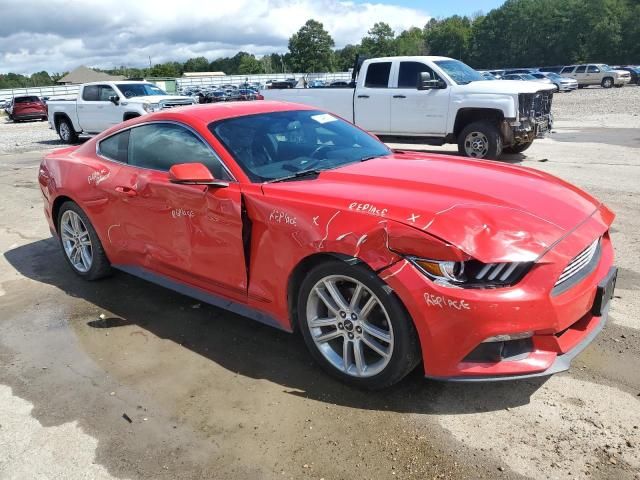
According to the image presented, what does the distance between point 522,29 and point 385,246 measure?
350 feet

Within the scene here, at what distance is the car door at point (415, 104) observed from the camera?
1056cm

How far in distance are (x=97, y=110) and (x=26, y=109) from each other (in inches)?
713

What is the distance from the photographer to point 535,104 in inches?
401

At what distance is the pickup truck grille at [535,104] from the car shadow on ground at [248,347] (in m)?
7.87

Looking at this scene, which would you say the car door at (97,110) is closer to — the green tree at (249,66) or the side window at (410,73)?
the side window at (410,73)

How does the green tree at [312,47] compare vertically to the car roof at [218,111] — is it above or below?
above

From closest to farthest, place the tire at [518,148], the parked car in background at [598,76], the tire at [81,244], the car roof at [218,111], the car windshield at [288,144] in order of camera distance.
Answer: the car windshield at [288,144] < the car roof at [218,111] < the tire at [81,244] < the tire at [518,148] < the parked car in background at [598,76]

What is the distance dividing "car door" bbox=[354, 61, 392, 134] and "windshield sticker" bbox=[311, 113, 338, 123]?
7.19 metres

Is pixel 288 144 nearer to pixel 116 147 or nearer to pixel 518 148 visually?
pixel 116 147

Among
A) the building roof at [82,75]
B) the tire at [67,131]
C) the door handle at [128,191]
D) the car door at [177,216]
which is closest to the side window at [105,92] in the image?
the tire at [67,131]

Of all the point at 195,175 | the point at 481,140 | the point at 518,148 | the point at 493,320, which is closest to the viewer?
the point at 493,320

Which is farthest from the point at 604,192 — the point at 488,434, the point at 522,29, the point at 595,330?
the point at 522,29

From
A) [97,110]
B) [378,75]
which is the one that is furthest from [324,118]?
[97,110]

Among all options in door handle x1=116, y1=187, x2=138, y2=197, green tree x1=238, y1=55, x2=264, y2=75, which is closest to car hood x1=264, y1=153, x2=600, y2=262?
door handle x1=116, y1=187, x2=138, y2=197
